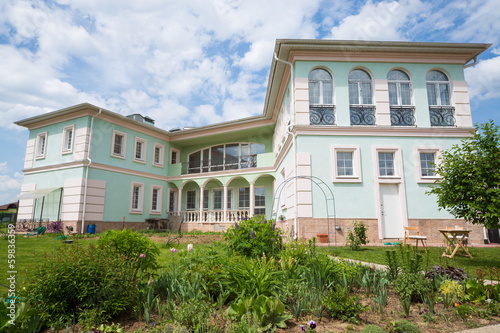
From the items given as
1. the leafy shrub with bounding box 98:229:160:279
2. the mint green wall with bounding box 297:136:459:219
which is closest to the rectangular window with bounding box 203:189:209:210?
the mint green wall with bounding box 297:136:459:219

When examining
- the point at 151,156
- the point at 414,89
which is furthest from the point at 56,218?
the point at 414,89

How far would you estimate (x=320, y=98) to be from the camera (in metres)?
11.9

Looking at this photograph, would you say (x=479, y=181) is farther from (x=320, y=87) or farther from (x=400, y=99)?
(x=320, y=87)

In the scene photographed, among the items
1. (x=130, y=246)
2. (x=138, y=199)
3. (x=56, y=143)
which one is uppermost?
(x=56, y=143)

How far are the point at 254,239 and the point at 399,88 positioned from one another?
1010 centimetres

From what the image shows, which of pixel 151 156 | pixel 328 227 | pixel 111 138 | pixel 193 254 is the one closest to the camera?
pixel 193 254

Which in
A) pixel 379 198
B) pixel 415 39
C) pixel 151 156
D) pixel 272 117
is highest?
pixel 415 39

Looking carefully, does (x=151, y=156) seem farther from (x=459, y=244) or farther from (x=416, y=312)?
(x=416, y=312)

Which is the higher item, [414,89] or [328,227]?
[414,89]

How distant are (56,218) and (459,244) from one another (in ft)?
58.7

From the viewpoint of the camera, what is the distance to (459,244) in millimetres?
7734

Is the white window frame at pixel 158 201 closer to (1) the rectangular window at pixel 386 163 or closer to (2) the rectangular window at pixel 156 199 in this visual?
(2) the rectangular window at pixel 156 199

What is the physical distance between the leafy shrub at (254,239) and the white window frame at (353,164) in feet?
20.1

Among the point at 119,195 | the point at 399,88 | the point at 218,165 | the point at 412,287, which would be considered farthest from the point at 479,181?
the point at 119,195
